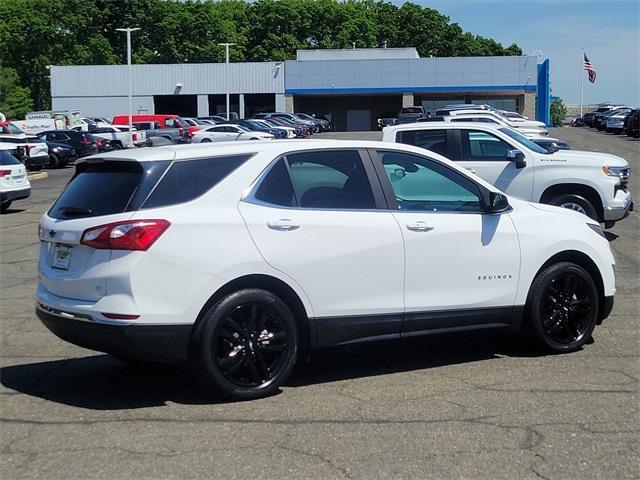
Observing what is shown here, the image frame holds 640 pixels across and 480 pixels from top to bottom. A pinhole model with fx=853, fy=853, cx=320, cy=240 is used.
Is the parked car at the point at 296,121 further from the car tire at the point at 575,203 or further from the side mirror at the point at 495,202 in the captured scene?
the side mirror at the point at 495,202

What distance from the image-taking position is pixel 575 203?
13242 mm

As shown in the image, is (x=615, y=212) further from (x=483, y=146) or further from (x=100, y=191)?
(x=100, y=191)

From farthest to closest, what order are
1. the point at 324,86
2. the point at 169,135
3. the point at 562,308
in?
the point at 324,86, the point at 169,135, the point at 562,308

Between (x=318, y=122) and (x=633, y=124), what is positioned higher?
(x=633, y=124)

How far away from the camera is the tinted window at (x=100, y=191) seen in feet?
19.1

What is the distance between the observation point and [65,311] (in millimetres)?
5824

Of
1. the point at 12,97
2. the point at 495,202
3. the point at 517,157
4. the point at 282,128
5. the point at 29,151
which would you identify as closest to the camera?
the point at 495,202

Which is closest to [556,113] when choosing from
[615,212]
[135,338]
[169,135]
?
[169,135]

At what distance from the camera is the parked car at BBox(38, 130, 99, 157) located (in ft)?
129

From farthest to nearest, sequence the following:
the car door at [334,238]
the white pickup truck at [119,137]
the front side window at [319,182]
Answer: the white pickup truck at [119,137] < the front side window at [319,182] < the car door at [334,238]

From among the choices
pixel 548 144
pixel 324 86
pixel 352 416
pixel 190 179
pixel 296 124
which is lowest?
pixel 352 416

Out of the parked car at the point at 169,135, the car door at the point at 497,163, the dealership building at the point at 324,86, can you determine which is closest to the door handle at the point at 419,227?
the car door at the point at 497,163

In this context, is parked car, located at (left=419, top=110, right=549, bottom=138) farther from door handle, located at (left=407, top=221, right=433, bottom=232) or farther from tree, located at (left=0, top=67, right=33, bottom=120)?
tree, located at (left=0, top=67, right=33, bottom=120)

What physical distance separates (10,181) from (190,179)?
15.6 meters
